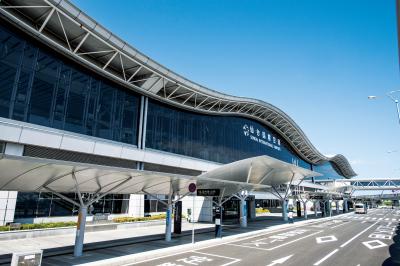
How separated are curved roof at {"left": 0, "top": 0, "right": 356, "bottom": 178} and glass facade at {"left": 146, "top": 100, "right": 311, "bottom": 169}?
142 cm

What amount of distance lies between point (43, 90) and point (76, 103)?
2.91 metres

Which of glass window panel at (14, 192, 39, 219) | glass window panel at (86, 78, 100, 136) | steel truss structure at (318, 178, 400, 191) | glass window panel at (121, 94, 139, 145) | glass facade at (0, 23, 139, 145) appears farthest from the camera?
steel truss structure at (318, 178, 400, 191)

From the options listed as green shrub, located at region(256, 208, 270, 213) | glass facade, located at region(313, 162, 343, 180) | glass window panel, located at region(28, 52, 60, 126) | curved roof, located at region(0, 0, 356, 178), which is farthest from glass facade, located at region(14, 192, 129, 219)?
glass facade, located at region(313, 162, 343, 180)

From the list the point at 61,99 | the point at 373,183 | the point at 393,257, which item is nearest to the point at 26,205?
the point at 61,99

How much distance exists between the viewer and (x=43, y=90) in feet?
66.9

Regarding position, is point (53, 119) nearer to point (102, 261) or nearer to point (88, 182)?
point (88, 182)

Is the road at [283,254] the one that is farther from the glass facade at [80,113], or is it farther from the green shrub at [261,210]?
the green shrub at [261,210]

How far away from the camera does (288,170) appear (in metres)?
31.1

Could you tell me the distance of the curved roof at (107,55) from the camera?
19859 millimetres

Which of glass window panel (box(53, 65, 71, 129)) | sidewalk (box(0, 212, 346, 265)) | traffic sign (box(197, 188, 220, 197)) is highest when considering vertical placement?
glass window panel (box(53, 65, 71, 129))

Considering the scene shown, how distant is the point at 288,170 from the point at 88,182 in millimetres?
23552

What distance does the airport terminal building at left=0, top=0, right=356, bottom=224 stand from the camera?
62.6 ft

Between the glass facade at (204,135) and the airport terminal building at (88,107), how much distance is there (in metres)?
0.16

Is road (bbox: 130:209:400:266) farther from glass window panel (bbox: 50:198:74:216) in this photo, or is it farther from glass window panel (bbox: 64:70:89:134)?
glass window panel (bbox: 50:198:74:216)
